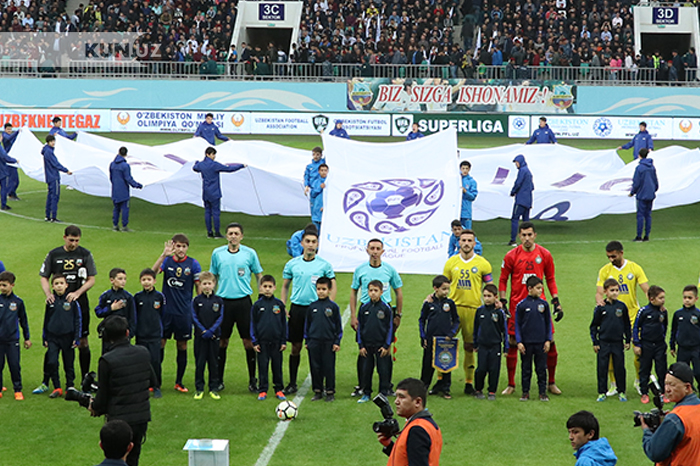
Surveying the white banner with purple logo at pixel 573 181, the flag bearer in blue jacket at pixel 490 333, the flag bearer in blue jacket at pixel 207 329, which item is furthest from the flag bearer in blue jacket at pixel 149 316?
the white banner with purple logo at pixel 573 181

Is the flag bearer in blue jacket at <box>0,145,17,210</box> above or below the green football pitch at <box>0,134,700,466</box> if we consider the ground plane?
above

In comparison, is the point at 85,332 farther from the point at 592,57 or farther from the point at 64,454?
the point at 592,57

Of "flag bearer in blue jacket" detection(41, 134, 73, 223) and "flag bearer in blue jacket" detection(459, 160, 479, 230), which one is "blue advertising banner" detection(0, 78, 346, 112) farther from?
"flag bearer in blue jacket" detection(459, 160, 479, 230)

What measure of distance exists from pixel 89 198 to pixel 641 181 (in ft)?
46.0

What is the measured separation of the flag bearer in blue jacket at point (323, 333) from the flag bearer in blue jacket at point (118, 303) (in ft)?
6.48

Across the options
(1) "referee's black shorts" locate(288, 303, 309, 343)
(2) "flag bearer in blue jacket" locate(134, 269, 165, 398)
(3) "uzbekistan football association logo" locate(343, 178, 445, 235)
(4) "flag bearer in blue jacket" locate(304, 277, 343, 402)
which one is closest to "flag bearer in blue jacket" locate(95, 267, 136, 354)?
(2) "flag bearer in blue jacket" locate(134, 269, 165, 398)

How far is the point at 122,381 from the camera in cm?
673

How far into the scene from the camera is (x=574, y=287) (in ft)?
48.2

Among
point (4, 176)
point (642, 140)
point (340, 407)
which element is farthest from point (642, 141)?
point (4, 176)

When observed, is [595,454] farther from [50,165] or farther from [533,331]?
[50,165]

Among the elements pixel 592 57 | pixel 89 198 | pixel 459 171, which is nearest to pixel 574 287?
pixel 459 171

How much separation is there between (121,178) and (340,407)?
1005 centimetres

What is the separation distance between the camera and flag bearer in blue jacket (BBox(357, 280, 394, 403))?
9.50 meters

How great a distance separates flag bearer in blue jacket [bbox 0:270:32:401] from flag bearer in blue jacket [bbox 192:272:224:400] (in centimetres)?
188
